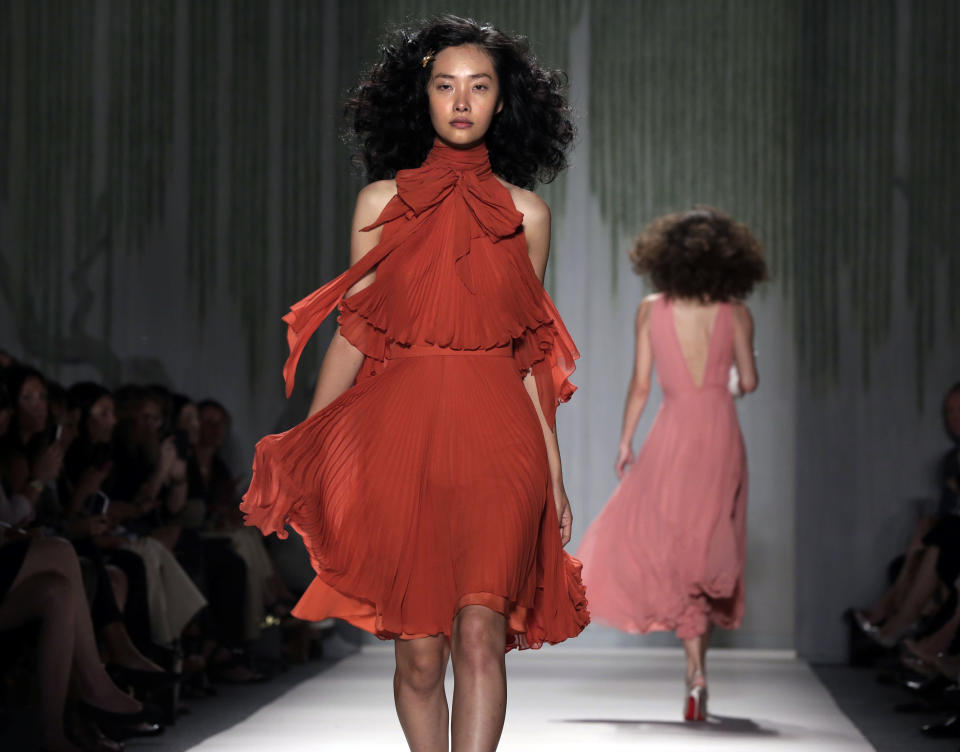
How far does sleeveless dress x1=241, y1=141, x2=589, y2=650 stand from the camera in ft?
8.09

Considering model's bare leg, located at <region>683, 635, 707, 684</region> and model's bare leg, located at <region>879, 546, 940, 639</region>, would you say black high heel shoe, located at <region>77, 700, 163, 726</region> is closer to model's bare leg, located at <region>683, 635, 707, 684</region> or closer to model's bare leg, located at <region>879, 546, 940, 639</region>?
model's bare leg, located at <region>683, 635, 707, 684</region>

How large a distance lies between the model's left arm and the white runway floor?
1713 millimetres

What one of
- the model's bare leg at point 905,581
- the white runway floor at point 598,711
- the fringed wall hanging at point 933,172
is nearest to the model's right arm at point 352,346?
the white runway floor at point 598,711

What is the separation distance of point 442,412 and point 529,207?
418mm

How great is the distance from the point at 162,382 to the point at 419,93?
14.6ft

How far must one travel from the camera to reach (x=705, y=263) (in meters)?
5.11

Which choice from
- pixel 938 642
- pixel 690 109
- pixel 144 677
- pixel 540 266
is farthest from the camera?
pixel 690 109

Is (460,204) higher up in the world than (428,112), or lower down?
lower down

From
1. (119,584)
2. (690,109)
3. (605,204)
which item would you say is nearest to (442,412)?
(119,584)

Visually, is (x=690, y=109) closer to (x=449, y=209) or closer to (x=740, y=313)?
(x=740, y=313)

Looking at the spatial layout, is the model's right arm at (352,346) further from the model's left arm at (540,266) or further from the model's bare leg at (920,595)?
the model's bare leg at (920,595)

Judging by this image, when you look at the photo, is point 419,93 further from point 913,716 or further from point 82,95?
point 82,95

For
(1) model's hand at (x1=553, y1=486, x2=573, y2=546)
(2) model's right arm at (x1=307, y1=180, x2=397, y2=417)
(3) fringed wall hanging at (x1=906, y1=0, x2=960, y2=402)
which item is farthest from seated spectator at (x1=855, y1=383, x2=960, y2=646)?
(2) model's right arm at (x1=307, y1=180, x2=397, y2=417)

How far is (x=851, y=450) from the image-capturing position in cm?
729
